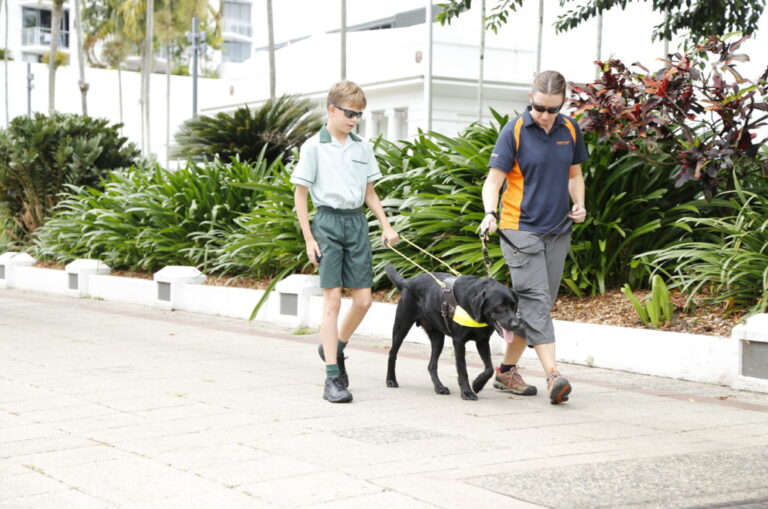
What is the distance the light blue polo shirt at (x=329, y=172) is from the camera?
20.9 feet

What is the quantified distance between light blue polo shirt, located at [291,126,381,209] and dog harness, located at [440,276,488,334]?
82 cm

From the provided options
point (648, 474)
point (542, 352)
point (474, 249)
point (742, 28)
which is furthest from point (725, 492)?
point (742, 28)

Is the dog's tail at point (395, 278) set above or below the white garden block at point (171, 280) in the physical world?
above

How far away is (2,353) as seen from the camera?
8.70 metres

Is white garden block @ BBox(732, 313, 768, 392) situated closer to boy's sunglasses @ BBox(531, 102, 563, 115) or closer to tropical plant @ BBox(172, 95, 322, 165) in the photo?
boy's sunglasses @ BBox(531, 102, 563, 115)

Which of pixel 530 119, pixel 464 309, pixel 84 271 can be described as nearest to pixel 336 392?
pixel 464 309

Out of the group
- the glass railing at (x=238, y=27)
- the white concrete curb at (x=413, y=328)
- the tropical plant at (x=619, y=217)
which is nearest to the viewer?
the white concrete curb at (x=413, y=328)

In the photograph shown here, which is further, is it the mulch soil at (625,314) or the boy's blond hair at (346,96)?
the mulch soil at (625,314)

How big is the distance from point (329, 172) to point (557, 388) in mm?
1925

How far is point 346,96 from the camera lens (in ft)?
20.7

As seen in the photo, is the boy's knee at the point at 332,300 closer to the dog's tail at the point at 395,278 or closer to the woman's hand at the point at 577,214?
the dog's tail at the point at 395,278

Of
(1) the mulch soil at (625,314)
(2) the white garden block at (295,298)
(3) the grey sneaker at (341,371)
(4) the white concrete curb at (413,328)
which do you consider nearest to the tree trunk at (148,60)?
(4) the white concrete curb at (413,328)

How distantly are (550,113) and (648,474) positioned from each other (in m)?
2.49

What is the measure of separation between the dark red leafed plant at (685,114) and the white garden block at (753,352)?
1.60m
